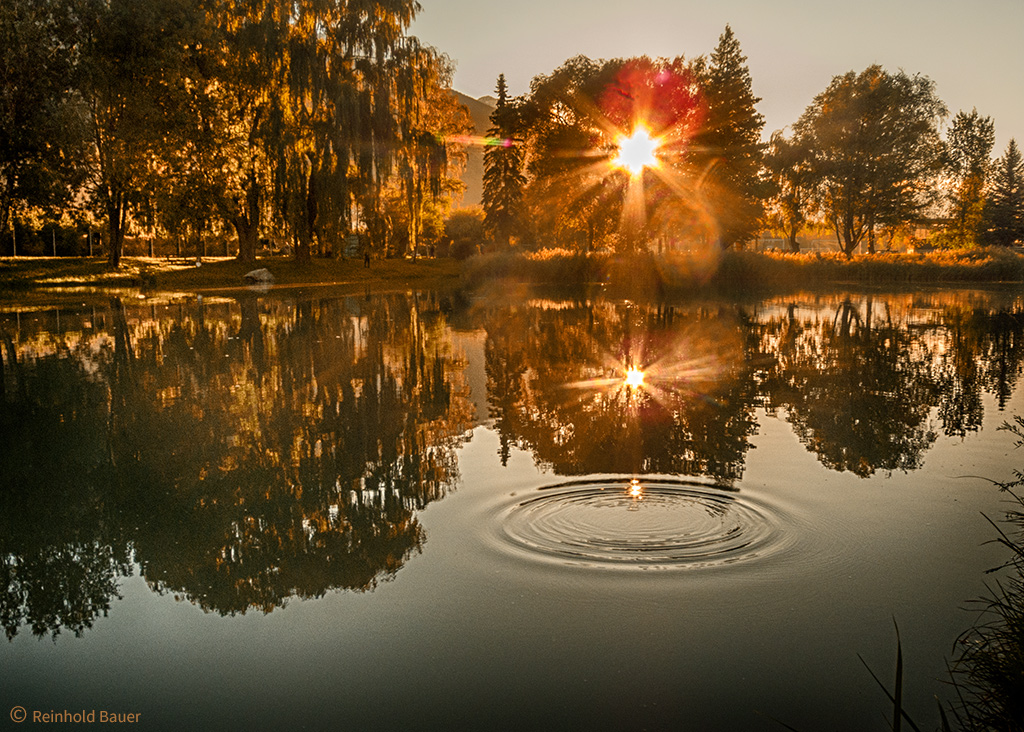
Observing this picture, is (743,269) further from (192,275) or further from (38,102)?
(38,102)

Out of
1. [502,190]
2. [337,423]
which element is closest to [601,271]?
[502,190]

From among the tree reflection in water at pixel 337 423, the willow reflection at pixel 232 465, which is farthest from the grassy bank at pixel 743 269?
the willow reflection at pixel 232 465

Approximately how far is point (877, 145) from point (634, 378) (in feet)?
188

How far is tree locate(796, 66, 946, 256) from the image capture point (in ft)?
199

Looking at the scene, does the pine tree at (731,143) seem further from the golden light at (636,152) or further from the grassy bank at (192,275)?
the grassy bank at (192,275)

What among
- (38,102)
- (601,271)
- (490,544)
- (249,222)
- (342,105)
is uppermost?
(342,105)

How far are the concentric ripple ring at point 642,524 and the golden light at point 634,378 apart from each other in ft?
16.5

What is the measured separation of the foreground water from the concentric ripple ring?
0.09ft

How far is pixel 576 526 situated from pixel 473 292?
3277 centimetres

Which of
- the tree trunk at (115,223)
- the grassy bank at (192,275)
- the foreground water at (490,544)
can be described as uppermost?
the tree trunk at (115,223)

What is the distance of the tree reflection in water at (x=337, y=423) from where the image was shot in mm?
5141

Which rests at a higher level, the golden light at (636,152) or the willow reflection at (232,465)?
the golden light at (636,152)

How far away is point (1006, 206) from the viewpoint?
74.4m

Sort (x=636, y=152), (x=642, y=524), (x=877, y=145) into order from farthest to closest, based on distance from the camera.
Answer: (x=877, y=145)
(x=636, y=152)
(x=642, y=524)
